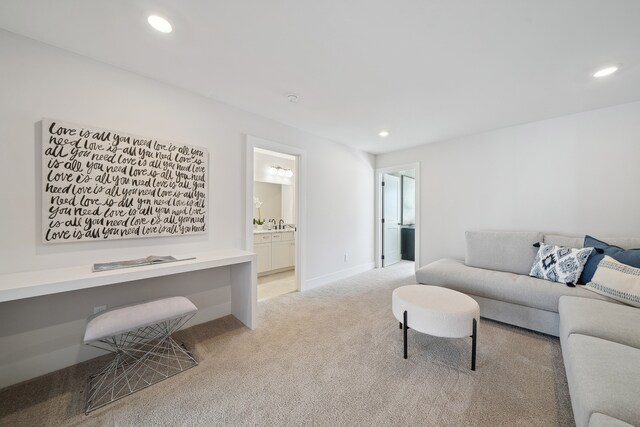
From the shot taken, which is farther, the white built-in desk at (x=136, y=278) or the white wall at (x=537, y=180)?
the white wall at (x=537, y=180)

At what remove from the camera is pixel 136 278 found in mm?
1753

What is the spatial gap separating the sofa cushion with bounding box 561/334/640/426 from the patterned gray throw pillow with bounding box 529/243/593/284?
1.19m

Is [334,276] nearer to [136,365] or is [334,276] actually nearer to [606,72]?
[136,365]

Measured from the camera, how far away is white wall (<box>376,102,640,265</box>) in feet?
8.63

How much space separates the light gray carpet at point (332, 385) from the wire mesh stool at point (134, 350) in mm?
84

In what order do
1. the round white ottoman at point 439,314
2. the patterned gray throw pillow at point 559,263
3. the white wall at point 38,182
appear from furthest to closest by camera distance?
the patterned gray throw pillow at point 559,263 < the round white ottoman at point 439,314 < the white wall at point 38,182

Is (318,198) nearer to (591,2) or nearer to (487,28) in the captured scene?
(487,28)

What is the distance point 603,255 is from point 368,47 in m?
2.85

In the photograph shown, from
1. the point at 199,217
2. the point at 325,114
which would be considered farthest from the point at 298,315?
the point at 325,114

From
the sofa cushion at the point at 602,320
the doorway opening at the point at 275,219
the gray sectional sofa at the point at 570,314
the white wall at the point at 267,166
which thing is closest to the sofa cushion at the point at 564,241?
the gray sectional sofa at the point at 570,314

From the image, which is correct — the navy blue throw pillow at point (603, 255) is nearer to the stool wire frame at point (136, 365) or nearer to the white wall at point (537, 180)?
the white wall at point (537, 180)

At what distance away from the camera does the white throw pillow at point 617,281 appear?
185 cm

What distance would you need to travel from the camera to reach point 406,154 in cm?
441

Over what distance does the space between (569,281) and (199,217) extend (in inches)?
144
